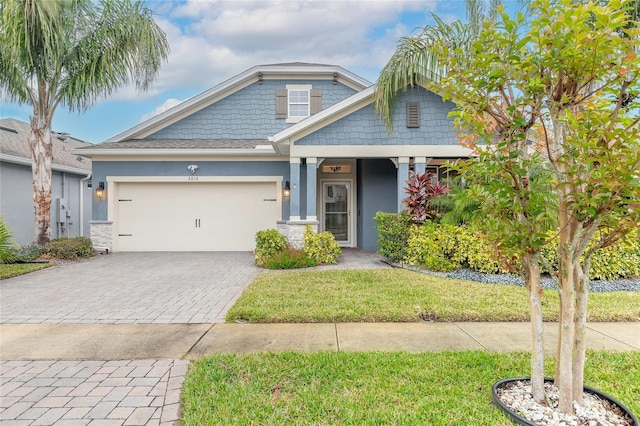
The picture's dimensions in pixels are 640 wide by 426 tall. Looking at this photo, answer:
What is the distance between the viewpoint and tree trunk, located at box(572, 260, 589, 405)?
234 centimetres

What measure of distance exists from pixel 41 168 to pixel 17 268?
124 inches

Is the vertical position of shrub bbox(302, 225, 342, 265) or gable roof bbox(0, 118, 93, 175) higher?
gable roof bbox(0, 118, 93, 175)

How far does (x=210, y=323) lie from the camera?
448 cm

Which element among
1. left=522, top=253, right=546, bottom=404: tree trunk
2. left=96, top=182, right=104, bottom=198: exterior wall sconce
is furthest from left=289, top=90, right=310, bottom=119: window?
left=522, top=253, right=546, bottom=404: tree trunk

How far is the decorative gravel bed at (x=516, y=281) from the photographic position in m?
6.31

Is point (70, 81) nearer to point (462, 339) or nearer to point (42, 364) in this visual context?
point (42, 364)

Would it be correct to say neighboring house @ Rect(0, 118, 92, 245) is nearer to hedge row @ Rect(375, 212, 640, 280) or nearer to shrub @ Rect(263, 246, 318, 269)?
shrub @ Rect(263, 246, 318, 269)

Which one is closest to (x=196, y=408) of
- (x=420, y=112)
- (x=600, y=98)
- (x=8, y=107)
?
(x=600, y=98)

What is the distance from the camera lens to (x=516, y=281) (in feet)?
22.1

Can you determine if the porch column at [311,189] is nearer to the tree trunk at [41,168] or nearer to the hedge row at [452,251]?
the hedge row at [452,251]

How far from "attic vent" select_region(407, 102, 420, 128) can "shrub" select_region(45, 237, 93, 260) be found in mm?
9987

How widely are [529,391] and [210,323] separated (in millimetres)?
3578

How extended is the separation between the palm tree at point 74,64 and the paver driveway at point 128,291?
3.31m

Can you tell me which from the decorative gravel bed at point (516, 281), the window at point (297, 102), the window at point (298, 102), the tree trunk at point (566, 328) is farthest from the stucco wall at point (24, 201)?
the tree trunk at point (566, 328)
